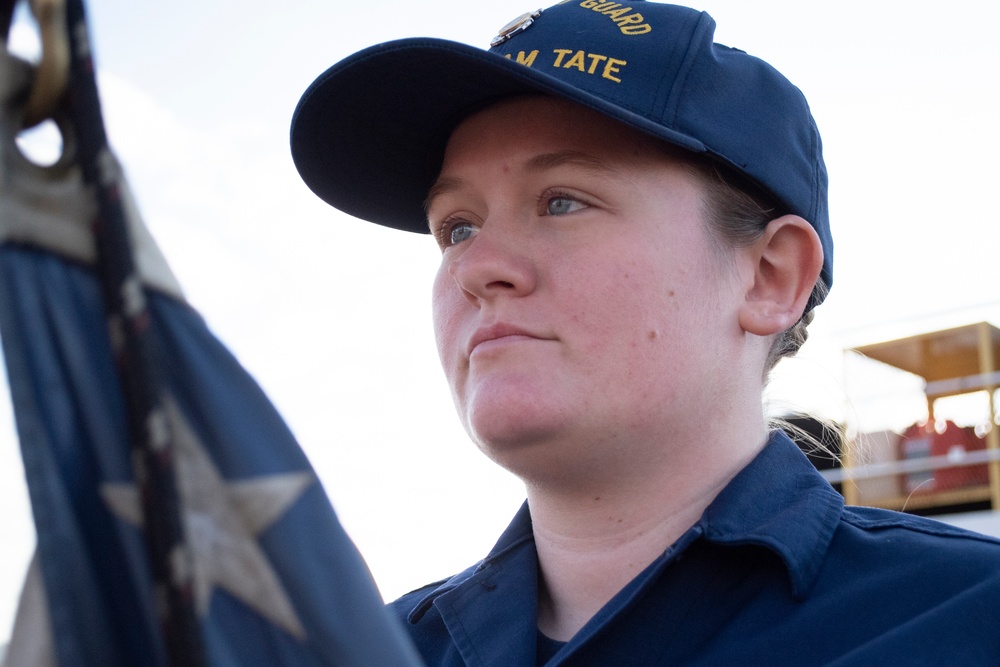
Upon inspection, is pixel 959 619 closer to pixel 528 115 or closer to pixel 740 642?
pixel 740 642

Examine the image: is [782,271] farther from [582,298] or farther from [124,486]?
[124,486]

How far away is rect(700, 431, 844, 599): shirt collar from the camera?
4.45 ft

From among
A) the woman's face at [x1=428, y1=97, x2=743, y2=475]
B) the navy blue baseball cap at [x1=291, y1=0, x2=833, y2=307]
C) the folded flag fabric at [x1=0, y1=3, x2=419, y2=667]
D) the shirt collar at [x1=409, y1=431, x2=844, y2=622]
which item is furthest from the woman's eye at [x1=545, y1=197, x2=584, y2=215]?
the folded flag fabric at [x1=0, y1=3, x2=419, y2=667]

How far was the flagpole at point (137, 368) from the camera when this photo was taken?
67cm

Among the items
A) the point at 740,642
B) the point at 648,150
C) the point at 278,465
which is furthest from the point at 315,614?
the point at 648,150

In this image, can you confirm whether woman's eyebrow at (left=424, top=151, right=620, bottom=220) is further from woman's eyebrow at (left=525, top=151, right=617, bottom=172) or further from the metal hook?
the metal hook

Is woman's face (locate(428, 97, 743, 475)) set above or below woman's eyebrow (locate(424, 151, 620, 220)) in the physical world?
below

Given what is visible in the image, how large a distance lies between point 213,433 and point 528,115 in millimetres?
950

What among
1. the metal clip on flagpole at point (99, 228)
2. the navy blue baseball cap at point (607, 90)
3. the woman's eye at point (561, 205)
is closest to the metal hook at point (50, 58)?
the metal clip on flagpole at point (99, 228)

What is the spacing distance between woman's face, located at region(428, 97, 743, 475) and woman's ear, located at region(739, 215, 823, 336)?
6 cm

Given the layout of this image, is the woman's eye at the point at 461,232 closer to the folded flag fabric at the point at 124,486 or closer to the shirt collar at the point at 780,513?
the shirt collar at the point at 780,513

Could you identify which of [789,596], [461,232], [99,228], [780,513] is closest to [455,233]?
[461,232]

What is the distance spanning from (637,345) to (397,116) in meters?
0.61

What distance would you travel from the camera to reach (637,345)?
4.76 feet
